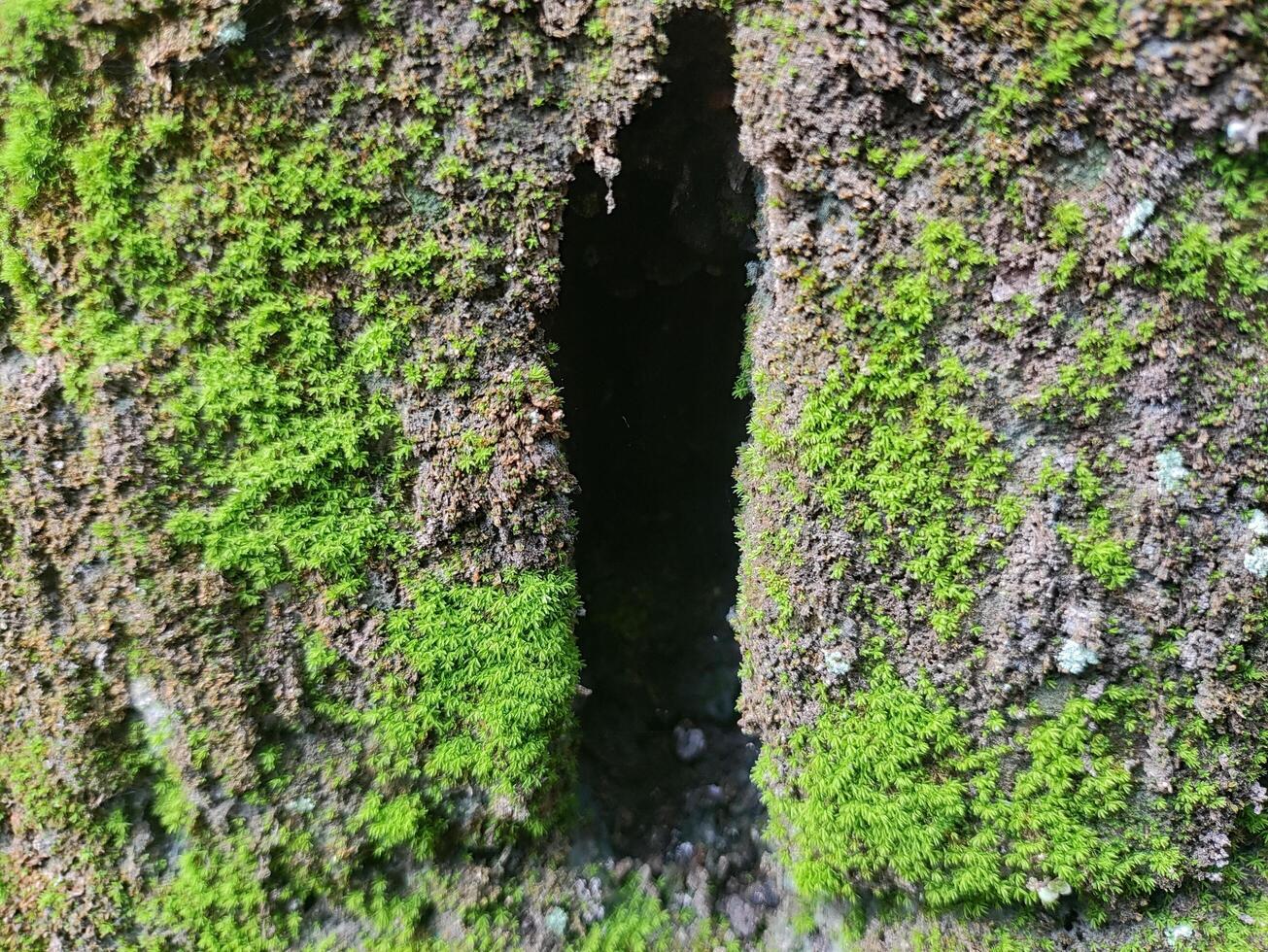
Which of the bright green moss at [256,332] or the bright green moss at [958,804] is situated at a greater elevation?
the bright green moss at [256,332]

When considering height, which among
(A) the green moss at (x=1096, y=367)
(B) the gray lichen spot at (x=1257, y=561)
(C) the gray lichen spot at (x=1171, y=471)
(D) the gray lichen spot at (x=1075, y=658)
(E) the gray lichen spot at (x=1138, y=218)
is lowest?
(D) the gray lichen spot at (x=1075, y=658)

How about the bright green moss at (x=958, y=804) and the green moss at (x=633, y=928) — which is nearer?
the bright green moss at (x=958, y=804)

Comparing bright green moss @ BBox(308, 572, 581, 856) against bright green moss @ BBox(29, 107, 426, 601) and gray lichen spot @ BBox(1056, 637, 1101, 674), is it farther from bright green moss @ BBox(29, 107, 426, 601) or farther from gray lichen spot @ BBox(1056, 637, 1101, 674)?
gray lichen spot @ BBox(1056, 637, 1101, 674)

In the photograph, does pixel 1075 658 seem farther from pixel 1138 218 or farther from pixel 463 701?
pixel 463 701

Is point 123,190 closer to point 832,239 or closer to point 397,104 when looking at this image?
point 397,104

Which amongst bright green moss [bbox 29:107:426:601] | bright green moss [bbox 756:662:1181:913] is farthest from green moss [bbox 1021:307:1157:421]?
bright green moss [bbox 29:107:426:601]

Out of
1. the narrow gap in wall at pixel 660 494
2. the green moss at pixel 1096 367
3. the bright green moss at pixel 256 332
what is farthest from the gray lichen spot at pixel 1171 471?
the bright green moss at pixel 256 332

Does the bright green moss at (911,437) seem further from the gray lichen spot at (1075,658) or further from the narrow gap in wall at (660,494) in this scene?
the narrow gap in wall at (660,494)
